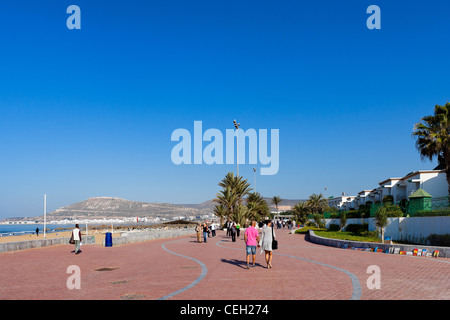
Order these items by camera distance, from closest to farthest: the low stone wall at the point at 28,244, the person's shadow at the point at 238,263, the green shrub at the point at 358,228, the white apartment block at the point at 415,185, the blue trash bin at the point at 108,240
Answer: the person's shadow at the point at 238,263 → the low stone wall at the point at 28,244 → the blue trash bin at the point at 108,240 → the green shrub at the point at 358,228 → the white apartment block at the point at 415,185

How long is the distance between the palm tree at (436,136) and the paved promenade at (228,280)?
14.8 metres

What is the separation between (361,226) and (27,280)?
29.2 m

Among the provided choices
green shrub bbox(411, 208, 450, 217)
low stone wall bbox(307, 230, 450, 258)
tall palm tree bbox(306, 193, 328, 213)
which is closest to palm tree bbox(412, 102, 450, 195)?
green shrub bbox(411, 208, 450, 217)

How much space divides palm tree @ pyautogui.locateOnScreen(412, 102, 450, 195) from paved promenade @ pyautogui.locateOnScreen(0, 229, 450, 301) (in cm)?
1485

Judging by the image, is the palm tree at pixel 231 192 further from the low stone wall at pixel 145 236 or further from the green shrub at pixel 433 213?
the green shrub at pixel 433 213

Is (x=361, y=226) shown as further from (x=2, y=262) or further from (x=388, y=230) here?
(x=2, y=262)

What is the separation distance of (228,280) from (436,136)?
917 inches

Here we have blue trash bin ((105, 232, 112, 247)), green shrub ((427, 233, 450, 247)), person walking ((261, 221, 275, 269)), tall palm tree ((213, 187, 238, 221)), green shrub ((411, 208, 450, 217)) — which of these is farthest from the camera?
tall palm tree ((213, 187, 238, 221))

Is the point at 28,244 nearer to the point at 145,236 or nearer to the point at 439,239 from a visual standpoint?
the point at 145,236

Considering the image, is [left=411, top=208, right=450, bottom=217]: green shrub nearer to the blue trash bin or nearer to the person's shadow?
the person's shadow

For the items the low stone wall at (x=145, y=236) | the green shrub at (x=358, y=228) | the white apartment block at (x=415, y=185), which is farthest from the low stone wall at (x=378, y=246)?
the white apartment block at (x=415, y=185)

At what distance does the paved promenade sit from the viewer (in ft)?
26.8

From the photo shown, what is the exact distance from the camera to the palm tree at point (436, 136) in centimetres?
2645
